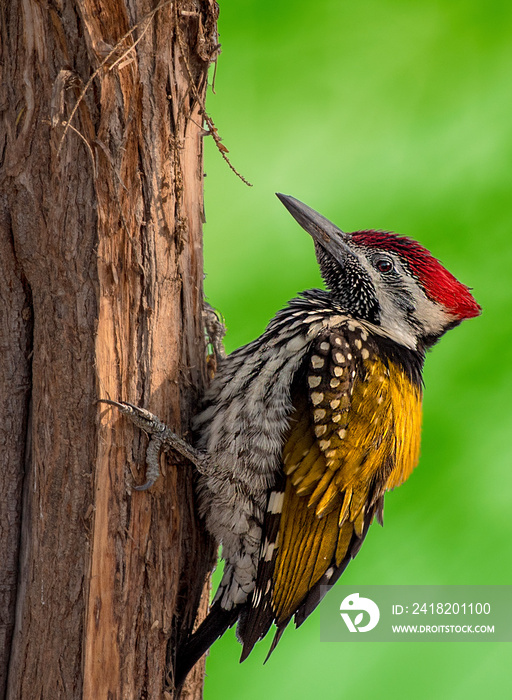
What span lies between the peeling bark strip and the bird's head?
32.1 inches

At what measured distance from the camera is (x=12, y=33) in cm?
172

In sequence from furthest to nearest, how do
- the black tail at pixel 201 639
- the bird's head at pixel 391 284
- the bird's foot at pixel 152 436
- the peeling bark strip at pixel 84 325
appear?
the bird's head at pixel 391 284 → the black tail at pixel 201 639 → the bird's foot at pixel 152 436 → the peeling bark strip at pixel 84 325

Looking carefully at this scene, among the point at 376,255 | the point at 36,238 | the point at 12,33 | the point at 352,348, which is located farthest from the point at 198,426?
the point at 12,33

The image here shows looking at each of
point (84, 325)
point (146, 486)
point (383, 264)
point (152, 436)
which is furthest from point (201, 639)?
point (383, 264)

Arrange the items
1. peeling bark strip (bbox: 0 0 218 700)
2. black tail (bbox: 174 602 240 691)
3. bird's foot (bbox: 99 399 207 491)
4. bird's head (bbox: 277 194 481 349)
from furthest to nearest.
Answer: bird's head (bbox: 277 194 481 349) → black tail (bbox: 174 602 240 691) → bird's foot (bbox: 99 399 207 491) → peeling bark strip (bbox: 0 0 218 700)

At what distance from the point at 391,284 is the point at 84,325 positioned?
1218 mm

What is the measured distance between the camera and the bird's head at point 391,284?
247 centimetres

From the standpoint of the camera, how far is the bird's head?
2.47 m

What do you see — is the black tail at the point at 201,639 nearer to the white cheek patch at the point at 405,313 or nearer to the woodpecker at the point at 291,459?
the woodpecker at the point at 291,459

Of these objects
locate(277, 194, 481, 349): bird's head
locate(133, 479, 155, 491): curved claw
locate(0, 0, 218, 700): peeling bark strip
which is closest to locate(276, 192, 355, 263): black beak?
locate(277, 194, 481, 349): bird's head

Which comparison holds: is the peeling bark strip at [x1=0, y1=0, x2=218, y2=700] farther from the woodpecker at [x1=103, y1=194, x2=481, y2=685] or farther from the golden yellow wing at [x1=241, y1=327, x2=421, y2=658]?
the golden yellow wing at [x1=241, y1=327, x2=421, y2=658]

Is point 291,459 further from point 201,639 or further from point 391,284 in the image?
point 391,284

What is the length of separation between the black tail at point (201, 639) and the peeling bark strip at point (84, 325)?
89 millimetres

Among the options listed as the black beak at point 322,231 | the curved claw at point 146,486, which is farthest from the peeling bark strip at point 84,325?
the black beak at point 322,231
